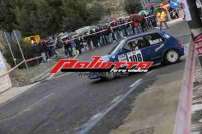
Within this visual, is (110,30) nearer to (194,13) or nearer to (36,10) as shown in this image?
(36,10)

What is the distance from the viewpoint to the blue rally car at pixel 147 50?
2316cm

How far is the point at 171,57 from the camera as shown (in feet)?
76.6

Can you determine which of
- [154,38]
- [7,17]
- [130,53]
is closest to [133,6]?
[7,17]

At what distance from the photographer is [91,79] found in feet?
79.5

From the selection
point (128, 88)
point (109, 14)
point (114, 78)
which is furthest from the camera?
point (109, 14)

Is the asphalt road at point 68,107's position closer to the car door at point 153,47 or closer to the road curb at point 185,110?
the car door at point 153,47

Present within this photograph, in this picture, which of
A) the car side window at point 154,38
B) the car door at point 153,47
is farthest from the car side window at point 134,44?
the car side window at point 154,38

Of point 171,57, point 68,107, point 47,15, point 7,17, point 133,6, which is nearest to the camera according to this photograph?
point 68,107

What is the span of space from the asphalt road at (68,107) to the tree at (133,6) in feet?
146

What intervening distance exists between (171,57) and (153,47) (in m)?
0.78

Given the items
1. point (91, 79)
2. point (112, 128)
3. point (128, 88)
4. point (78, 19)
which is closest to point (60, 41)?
point (78, 19)

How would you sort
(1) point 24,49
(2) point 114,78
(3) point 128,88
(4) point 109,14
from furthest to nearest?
(4) point 109,14 < (1) point 24,49 < (2) point 114,78 < (3) point 128,88

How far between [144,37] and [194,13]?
13.4 metres

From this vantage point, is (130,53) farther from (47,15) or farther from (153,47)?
(47,15)
